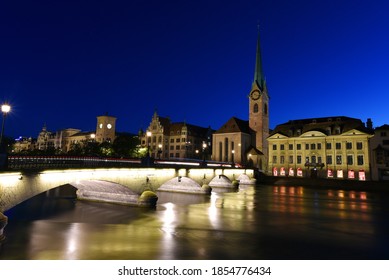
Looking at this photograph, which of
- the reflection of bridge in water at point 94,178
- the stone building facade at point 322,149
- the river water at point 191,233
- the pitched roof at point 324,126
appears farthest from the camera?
the pitched roof at point 324,126

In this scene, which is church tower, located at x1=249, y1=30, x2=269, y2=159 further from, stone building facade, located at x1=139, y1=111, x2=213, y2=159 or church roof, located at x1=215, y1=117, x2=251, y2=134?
stone building facade, located at x1=139, y1=111, x2=213, y2=159

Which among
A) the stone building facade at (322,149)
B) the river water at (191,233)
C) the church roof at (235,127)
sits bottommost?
the river water at (191,233)

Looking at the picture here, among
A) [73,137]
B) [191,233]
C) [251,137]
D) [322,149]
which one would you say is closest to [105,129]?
[73,137]

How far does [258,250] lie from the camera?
56.4ft

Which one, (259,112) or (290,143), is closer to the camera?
(290,143)

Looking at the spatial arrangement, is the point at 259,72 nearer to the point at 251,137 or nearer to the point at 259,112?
the point at 259,112

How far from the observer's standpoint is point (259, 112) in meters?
97.2

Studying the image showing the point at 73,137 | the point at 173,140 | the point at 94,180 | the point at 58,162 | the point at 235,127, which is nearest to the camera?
the point at 58,162

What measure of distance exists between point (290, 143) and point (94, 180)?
62927 mm

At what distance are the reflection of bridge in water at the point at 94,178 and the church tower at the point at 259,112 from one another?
48.5 meters

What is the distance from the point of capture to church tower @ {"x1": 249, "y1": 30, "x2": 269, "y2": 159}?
95375 mm

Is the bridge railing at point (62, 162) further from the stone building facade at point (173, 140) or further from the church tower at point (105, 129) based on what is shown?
the church tower at point (105, 129)

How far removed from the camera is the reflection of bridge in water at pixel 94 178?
17.8 meters

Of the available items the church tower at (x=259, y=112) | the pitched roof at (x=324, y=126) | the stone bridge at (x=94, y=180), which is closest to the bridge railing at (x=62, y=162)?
the stone bridge at (x=94, y=180)
